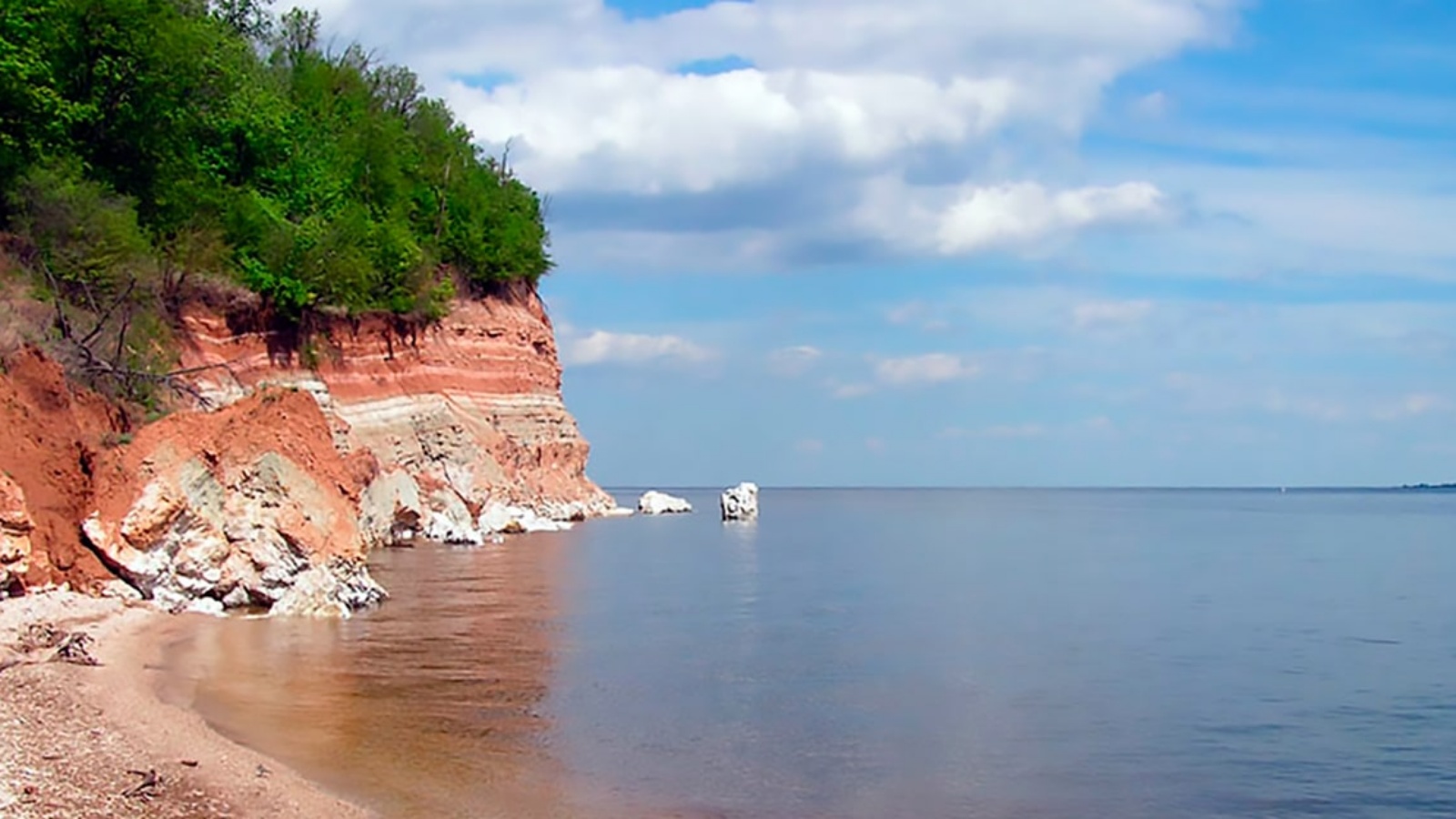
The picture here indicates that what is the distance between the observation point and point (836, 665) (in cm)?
2212

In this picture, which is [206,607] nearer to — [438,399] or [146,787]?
[146,787]

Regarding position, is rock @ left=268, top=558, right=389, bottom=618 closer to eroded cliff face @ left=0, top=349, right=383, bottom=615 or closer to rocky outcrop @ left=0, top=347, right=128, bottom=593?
eroded cliff face @ left=0, top=349, right=383, bottom=615

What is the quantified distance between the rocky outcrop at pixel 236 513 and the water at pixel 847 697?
149cm

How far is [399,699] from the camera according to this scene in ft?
56.2

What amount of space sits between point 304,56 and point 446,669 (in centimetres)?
4771

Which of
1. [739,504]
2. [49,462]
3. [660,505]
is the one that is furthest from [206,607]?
[660,505]

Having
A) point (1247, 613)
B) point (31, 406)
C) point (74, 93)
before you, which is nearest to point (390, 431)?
point (74, 93)

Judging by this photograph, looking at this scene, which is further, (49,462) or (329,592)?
(329,592)

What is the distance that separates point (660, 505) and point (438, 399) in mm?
41425

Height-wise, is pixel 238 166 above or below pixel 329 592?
above

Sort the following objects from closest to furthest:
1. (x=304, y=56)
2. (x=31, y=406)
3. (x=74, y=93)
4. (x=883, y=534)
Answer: (x=31, y=406), (x=74, y=93), (x=304, y=56), (x=883, y=534)

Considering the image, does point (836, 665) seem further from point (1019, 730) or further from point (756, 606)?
point (756, 606)

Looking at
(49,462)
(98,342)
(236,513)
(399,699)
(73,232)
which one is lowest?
(399,699)

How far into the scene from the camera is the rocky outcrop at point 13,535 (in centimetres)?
1872
